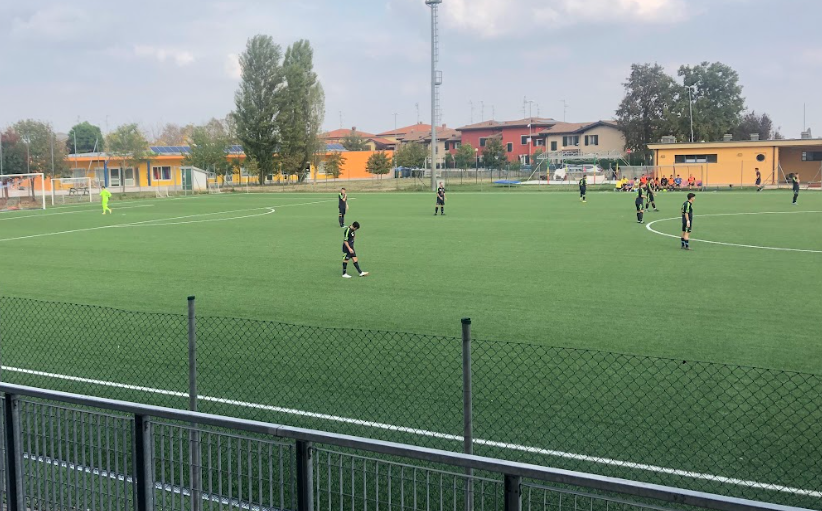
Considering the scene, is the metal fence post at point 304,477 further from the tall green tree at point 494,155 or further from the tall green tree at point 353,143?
the tall green tree at point 353,143

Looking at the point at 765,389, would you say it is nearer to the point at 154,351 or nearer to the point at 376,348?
the point at 376,348

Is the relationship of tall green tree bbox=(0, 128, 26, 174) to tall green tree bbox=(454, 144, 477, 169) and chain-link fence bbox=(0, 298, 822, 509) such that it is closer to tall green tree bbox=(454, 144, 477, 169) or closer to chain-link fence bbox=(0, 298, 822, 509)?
tall green tree bbox=(454, 144, 477, 169)

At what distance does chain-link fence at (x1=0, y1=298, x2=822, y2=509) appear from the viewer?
7.17m

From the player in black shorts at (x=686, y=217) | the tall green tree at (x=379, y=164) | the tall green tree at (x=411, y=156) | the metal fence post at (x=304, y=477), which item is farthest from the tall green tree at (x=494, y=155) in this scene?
the metal fence post at (x=304, y=477)

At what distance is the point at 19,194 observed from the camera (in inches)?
2131

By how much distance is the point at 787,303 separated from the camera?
14.7 m

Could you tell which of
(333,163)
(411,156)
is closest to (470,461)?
(333,163)

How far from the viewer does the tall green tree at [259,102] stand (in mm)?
84312

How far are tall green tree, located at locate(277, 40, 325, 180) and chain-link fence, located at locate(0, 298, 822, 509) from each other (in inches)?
2931

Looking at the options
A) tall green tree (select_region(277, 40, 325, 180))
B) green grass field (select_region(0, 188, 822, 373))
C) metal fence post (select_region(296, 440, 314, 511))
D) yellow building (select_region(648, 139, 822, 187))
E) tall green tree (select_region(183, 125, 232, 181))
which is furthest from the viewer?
tall green tree (select_region(277, 40, 325, 180))

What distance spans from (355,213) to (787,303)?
97.4 ft

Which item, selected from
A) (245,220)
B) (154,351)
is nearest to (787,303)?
(154,351)

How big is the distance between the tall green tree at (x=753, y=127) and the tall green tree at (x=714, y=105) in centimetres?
387

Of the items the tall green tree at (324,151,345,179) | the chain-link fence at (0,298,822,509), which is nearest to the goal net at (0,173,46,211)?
the tall green tree at (324,151,345,179)
